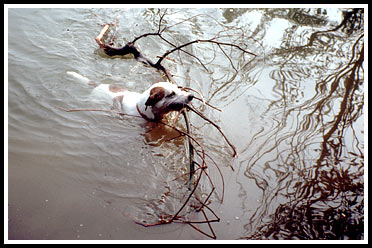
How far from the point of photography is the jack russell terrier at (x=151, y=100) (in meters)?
4.21

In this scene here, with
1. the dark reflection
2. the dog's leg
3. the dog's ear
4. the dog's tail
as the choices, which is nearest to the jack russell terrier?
the dog's ear

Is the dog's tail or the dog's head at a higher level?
the dog's tail

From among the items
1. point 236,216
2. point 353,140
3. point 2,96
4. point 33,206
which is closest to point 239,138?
point 236,216

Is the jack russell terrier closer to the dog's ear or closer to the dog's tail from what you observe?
the dog's ear

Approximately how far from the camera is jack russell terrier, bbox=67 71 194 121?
4.21 metres

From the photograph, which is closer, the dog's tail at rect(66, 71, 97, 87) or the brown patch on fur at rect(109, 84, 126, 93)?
the brown patch on fur at rect(109, 84, 126, 93)

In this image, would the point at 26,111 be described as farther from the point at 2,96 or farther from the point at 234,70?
the point at 234,70

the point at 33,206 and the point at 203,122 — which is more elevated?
Result: the point at 203,122

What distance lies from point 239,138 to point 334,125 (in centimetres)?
164

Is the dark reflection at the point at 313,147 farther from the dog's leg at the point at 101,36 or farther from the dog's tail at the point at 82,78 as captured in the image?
the dog's leg at the point at 101,36

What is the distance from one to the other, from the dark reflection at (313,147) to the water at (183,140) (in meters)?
0.02

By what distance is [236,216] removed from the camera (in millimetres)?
3459

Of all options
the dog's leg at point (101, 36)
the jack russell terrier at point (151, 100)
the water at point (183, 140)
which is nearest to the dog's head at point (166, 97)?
the jack russell terrier at point (151, 100)

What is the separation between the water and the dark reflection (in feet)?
0.06
